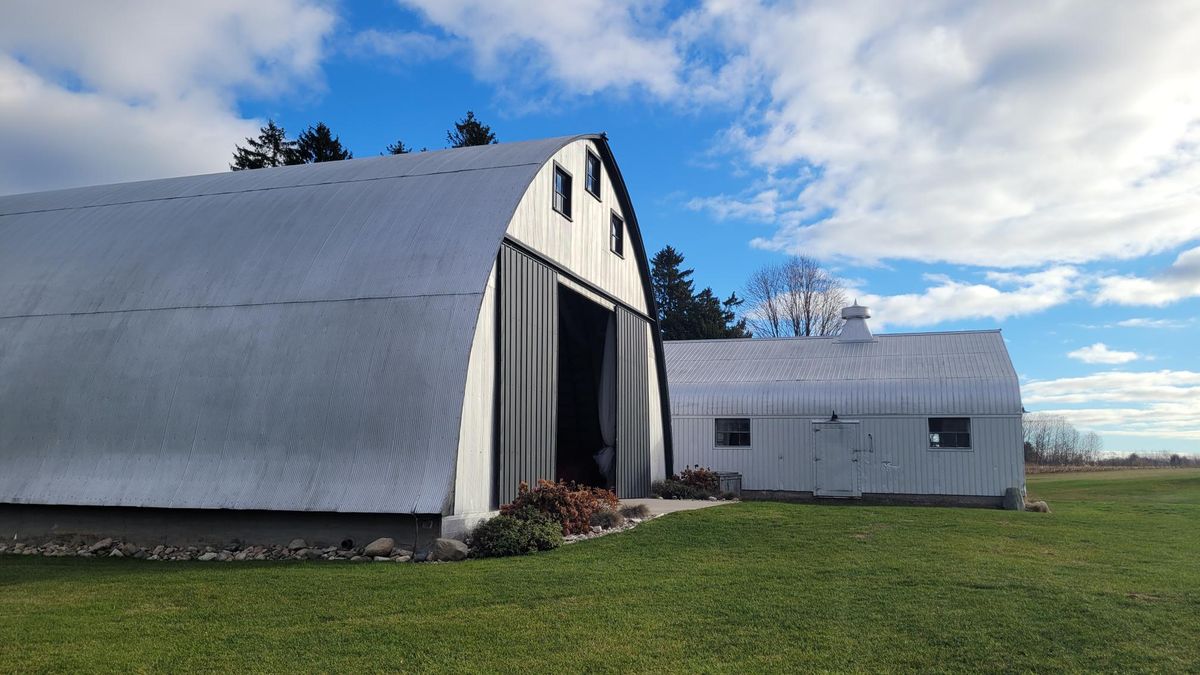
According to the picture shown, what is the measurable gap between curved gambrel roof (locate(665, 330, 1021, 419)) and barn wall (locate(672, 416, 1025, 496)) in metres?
0.37

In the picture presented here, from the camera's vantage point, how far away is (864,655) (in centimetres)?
675

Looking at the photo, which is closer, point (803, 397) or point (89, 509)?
point (89, 509)

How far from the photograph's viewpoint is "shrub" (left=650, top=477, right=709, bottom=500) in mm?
22047

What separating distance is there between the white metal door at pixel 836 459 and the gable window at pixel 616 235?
8964mm

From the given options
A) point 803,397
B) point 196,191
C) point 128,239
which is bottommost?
point 803,397

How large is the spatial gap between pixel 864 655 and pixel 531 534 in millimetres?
6431

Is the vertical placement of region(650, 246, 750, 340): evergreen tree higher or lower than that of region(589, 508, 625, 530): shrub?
higher

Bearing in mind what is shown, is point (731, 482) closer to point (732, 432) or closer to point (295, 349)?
point (732, 432)

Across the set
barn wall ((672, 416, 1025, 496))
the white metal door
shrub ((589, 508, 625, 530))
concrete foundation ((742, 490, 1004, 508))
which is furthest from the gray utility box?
shrub ((589, 508, 625, 530))

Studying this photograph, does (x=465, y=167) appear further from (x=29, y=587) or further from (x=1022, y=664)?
(x=1022, y=664)

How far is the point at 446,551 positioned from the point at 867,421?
17.0 meters

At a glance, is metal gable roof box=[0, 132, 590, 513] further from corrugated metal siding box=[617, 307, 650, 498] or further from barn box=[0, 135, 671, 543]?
corrugated metal siding box=[617, 307, 650, 498]

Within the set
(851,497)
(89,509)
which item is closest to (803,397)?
(851,497)

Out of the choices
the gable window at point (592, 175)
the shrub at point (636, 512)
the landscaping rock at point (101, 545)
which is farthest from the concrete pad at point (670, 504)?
the landscaping rock at point (101, 545)
